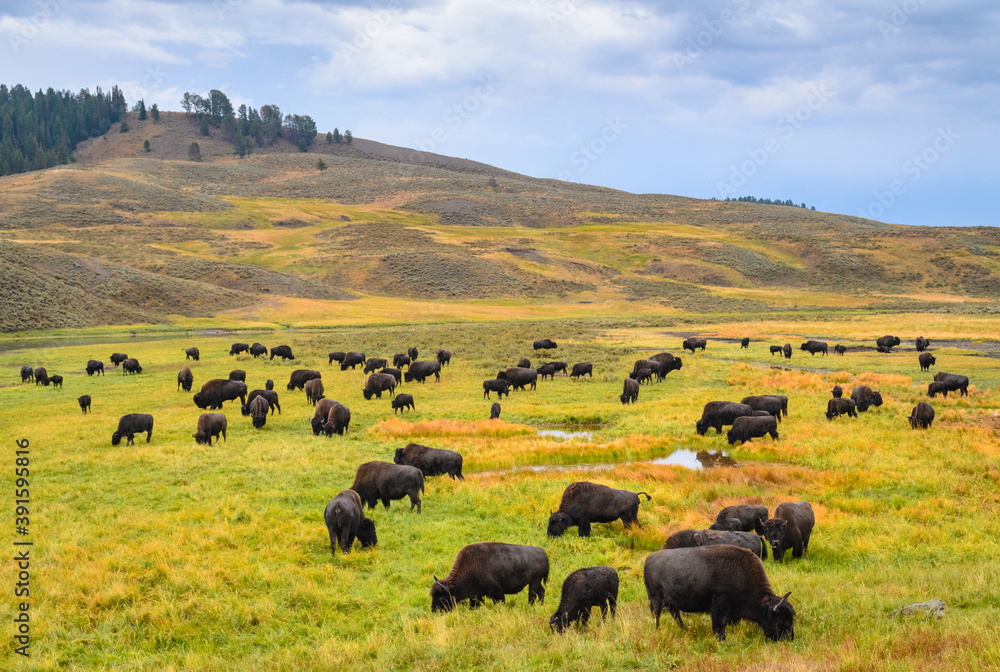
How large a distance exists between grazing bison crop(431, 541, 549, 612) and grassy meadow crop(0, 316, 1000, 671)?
13.6 inches

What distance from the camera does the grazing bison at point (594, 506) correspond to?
41.2ft

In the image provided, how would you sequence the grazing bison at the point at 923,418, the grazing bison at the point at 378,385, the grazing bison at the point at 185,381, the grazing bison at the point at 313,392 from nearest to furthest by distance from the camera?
the grazing bison at the point at 923,418, the grazing bison at the point at 313,392, the grazing bison at the point at 378,385, the grazing bison at the point at 185,381

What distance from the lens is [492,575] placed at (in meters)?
9.38

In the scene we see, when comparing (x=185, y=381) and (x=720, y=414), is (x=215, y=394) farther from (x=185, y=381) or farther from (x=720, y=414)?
(x=720, y=414)

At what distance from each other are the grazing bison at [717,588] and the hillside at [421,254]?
74.6m

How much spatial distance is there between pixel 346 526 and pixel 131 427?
43.6 feet

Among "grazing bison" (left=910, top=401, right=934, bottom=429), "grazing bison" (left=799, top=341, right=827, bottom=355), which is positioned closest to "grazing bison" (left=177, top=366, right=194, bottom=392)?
"grazing bison" (left=910, top=401, right=934, bottom=429)

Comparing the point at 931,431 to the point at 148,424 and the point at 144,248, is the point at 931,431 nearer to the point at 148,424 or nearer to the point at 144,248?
the point at 148,424

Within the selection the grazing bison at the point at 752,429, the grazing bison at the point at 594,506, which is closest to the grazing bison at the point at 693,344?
the grazing bison at the point at 752,429

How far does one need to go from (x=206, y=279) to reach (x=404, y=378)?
2871 inches

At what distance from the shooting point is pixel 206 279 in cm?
9631

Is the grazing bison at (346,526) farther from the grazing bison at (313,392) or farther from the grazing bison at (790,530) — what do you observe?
the grazing bison at (313,392)

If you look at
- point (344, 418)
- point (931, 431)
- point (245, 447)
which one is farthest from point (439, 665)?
point (931, 431)

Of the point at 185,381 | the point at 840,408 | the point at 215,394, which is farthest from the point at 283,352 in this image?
the point at 840,408
